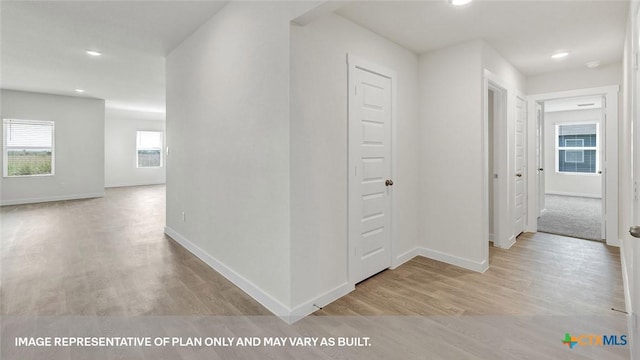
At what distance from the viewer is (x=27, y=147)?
23.6 ft

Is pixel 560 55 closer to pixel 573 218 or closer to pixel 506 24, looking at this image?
pixel 506 24

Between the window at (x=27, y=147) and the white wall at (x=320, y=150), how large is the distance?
8.40 m

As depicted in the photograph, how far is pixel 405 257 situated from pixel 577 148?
863cm

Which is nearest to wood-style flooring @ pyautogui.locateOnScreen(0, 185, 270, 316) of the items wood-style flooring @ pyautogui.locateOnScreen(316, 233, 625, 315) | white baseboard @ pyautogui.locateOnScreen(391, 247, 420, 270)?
wood-style flooring @ pyautogui.locateOnScreen(316, 233, 625, 315)

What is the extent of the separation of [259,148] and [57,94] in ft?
26.0

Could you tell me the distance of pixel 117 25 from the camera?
3.32 meters

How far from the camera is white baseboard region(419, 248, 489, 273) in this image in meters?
3.22

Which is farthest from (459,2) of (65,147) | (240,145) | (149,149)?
(149,149)

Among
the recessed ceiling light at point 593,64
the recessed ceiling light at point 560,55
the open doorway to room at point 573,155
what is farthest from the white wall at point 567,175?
the recessed ceiling light at point 560,55

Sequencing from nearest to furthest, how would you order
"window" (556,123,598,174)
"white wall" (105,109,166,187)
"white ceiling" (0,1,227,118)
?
"white ceiling" (0,1,227,118) → "window" (556,123,598,174) → "white wall" (105,109,166,187)

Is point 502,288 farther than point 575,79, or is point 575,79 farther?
point 575,79

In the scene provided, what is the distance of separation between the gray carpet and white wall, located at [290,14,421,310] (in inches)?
166

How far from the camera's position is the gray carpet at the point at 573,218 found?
473cm

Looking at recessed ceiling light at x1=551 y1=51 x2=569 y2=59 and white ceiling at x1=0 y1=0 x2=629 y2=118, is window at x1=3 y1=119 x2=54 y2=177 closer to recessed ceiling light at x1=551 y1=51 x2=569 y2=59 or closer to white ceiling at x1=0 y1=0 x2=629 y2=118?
white ceiling at x1=0 y1=0 x2=629 y2=118
